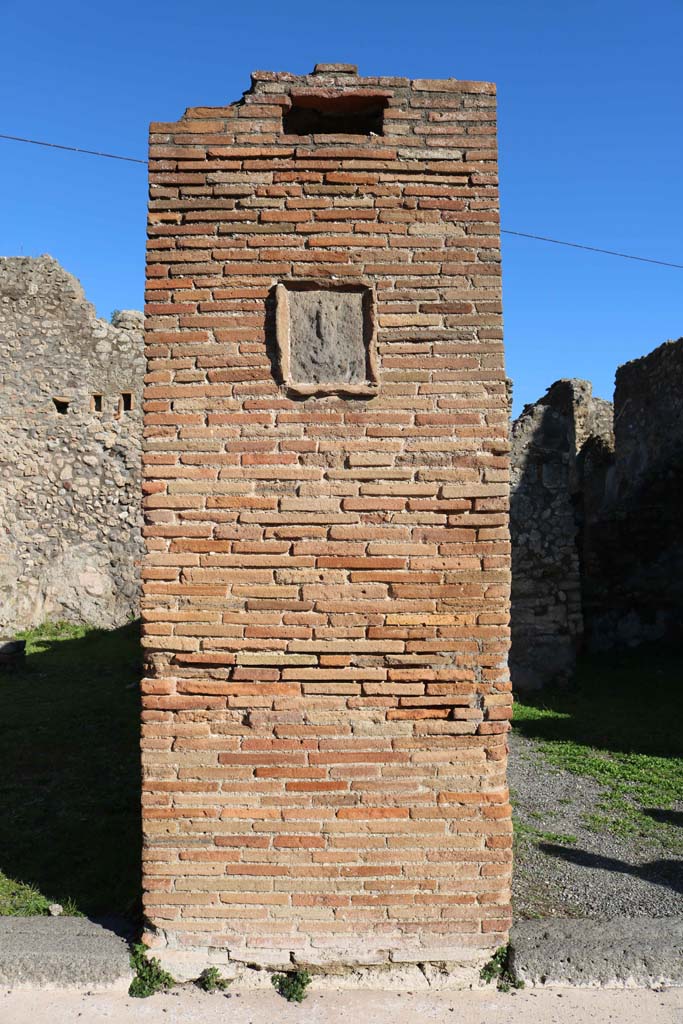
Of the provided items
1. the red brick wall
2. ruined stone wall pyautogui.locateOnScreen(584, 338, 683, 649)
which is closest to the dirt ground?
the red brick wall

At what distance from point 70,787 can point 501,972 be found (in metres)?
3.65

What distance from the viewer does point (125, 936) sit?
3.61 metres

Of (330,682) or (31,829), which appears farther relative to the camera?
(31,829)

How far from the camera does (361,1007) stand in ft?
10.7

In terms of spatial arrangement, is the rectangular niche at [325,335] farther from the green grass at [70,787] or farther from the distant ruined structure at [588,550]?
the distant ruined structure at [588,550]

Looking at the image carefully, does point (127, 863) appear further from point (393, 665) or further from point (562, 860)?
point (562, 860)

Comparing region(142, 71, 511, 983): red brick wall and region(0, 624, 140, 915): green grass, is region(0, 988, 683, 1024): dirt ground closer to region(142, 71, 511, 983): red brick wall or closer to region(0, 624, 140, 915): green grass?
region(142, 71, 511, 983): red brick wall

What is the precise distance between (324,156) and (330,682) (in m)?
2.55

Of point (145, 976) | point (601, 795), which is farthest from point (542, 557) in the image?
point (145, 976)

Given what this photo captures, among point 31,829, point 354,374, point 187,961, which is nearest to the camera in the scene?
point 187,961

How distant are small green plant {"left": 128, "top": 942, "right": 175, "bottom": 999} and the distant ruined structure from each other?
655 centimetres

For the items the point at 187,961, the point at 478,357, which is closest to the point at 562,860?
the point at 187,961

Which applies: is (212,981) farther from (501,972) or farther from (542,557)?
(542,557)

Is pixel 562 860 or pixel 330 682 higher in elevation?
pixel 330 682
